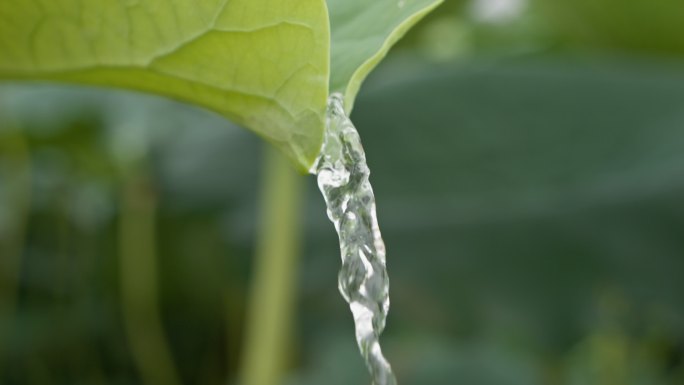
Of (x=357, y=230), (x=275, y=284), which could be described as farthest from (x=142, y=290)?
(x=357, y=230)

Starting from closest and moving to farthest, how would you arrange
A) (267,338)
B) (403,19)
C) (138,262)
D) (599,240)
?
(403,19), (267,338), (599,240), (138,262)

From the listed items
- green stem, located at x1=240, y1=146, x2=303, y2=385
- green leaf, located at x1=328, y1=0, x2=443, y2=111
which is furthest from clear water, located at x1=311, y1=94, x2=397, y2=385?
green stem, located at x1=240, y1=146, x2=303, y2=385

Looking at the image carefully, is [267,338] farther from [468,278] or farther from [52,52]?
[52,52]

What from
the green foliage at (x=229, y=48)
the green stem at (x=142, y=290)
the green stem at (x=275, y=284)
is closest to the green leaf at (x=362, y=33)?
the green foliage at (x=229, y=48)

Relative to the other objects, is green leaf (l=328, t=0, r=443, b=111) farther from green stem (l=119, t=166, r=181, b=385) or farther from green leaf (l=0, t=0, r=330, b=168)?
green stem (l=119, t=166, r=181, b=385)

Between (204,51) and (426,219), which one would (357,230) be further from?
(426,219)

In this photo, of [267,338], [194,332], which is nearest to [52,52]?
[267,338]

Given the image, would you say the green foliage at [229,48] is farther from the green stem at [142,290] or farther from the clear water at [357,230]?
the green stem at [142,290]
